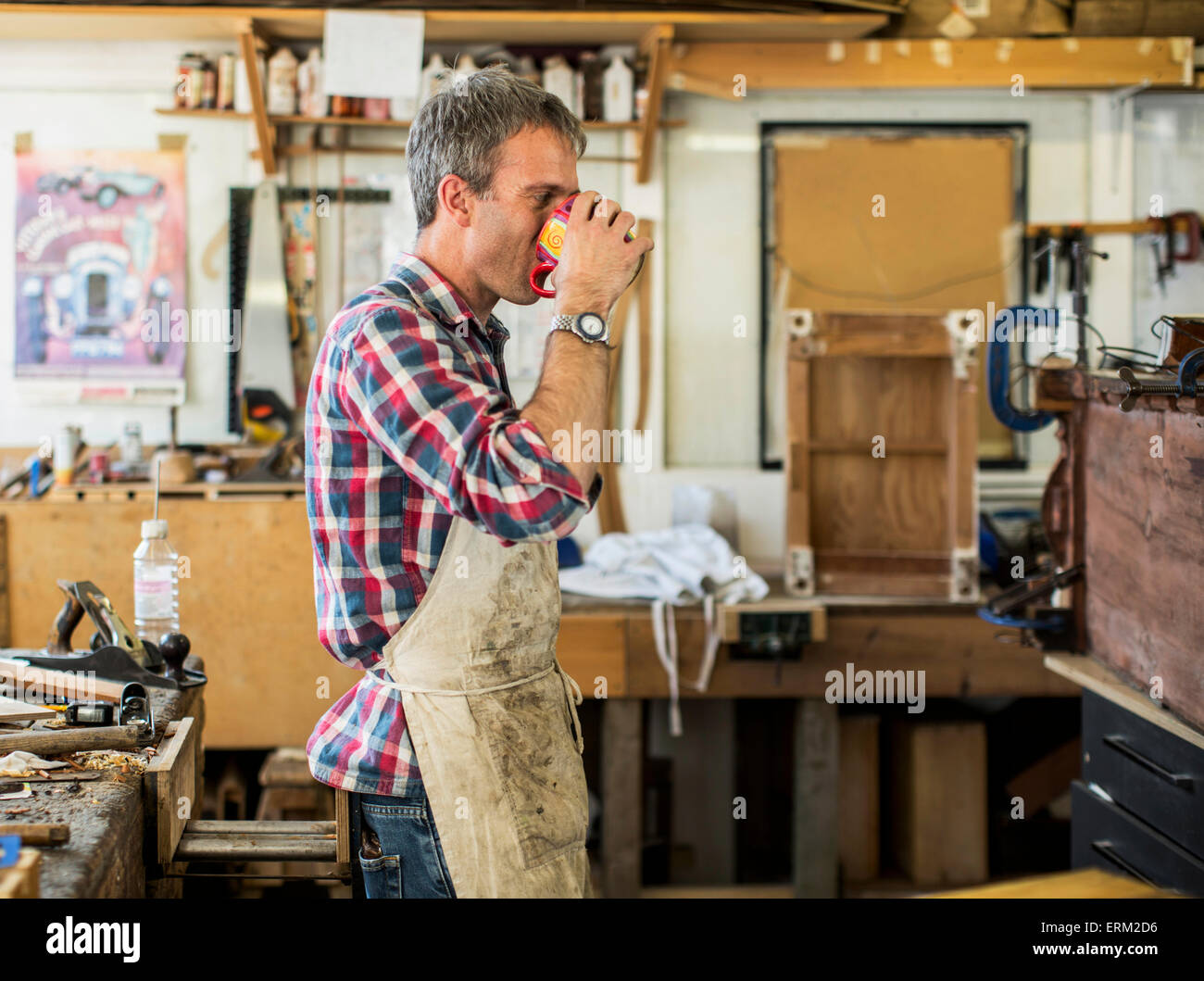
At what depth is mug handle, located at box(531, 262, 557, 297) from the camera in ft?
4.60

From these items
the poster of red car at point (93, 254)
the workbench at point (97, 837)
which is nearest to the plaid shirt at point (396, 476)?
the workbench at point (97, 837)

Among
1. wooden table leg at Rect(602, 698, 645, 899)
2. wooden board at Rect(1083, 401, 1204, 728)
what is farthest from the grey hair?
wooden table leg at Rect(602, 698, 645, 899)

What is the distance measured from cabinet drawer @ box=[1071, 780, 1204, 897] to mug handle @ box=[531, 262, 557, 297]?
132 cm

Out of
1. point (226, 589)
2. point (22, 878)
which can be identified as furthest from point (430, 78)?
point (22, 878)

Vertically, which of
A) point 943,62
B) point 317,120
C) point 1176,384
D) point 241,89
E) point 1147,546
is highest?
point 943,62

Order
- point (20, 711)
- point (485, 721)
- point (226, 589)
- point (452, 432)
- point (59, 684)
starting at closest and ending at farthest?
point (452, 432) → point (485, 721) → point (20, 711) → point (59, 684) → point (226, 589)

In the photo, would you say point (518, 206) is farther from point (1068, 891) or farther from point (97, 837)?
point (1068, 891)

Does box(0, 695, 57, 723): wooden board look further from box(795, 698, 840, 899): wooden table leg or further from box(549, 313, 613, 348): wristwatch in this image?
box(795, 698, 840, 899): wooden table leg

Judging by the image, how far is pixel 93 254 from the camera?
3.91 metres

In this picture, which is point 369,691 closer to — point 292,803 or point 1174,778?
point 1174,778

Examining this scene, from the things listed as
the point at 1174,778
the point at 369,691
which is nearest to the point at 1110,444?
the point at 1174,778

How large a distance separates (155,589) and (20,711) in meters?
0.75

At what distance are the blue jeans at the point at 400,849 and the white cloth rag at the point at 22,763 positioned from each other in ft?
1.52

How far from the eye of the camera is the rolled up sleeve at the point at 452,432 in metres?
1.17
